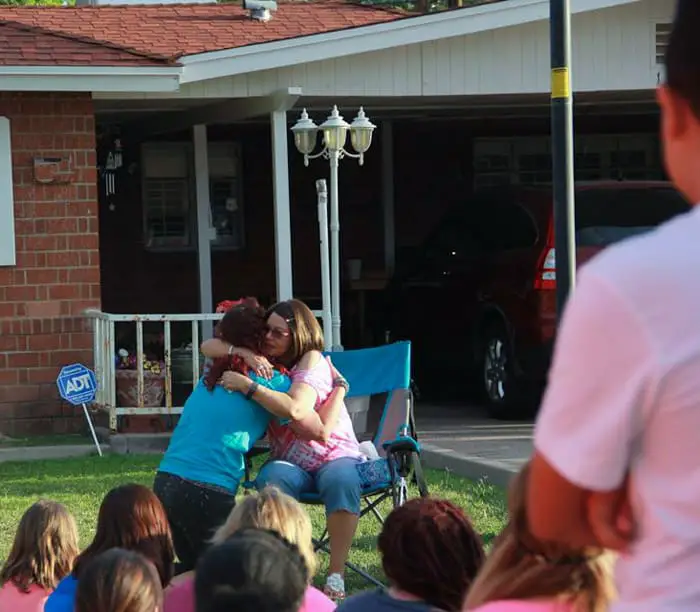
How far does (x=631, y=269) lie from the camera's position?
1.40 metres

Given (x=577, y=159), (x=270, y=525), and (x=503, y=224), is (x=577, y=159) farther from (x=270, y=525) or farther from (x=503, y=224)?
(x=270, y=525)

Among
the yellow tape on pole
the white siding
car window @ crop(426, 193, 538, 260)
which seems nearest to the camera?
the yellow tape on pole

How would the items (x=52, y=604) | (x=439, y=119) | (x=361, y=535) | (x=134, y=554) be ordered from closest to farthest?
(x=134, y=554)
(x=52, y=604)
(x=361, y=535)
(x=439, y=119)

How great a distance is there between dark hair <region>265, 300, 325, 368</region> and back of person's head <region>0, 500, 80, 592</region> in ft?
6.00

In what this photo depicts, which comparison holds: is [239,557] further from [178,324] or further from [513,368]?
[178,324]

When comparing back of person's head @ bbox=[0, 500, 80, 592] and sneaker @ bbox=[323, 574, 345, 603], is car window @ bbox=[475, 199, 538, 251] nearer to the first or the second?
sneaker @ bbox=[323, 574, 345, 603]

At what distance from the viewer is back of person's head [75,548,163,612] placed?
9.72 ft

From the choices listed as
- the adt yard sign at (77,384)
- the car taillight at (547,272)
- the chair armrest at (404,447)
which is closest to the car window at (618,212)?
the car taillight at (547,272)

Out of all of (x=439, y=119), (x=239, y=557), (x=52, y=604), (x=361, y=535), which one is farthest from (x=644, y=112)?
(x=239, y=557)

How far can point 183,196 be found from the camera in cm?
1484

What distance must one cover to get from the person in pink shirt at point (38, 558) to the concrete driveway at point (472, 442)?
365 cm

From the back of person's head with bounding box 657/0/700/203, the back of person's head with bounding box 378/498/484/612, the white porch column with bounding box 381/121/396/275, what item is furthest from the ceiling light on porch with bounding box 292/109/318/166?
the back of person's head with bounding box 657/0/700/203

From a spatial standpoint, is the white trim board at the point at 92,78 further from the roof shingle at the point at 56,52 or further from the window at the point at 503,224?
the window at the point at 503,224

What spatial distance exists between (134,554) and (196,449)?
2112 millimetres
